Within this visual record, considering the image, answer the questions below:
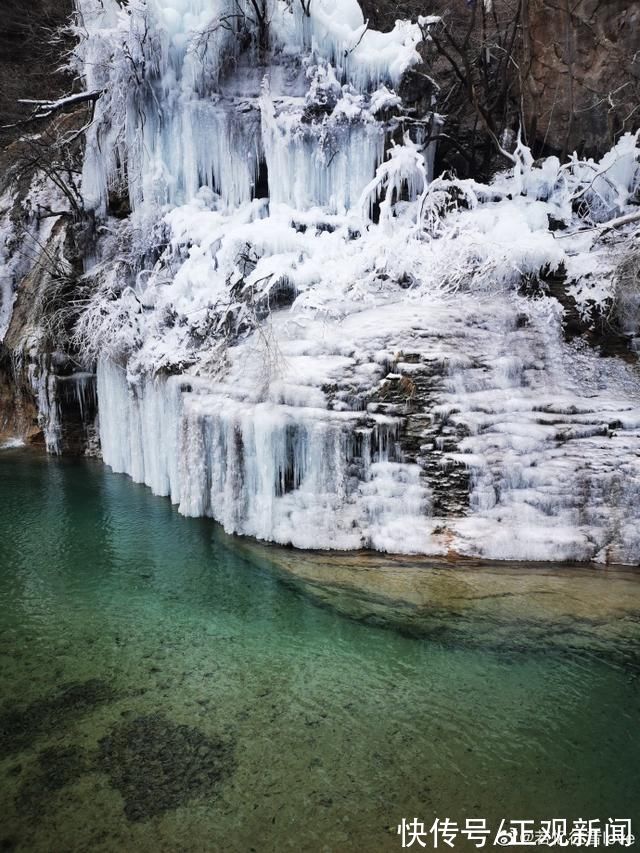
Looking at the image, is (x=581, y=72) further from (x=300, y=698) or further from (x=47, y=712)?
(x=47, y=712)

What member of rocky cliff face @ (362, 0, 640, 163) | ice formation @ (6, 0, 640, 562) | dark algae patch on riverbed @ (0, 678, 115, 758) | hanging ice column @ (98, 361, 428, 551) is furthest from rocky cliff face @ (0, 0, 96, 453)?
rocky cliff face @ (362, 0, 640, 163)

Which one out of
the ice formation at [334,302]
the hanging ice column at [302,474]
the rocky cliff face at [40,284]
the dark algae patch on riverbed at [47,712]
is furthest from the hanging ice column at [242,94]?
the dark algae patch on riverbed at [47,712]

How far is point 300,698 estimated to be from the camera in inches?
152

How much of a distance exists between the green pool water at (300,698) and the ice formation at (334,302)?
30.7 inches

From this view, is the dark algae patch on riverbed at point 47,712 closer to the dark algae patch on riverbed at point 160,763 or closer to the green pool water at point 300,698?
the green pool water at point 300,698

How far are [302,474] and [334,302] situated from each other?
2.62m

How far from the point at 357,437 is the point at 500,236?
4010mm

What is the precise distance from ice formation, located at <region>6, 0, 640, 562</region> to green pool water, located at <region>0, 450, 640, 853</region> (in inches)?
30.7

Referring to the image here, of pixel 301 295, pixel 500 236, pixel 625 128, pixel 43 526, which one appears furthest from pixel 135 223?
pixel 625 128

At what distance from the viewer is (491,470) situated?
237 inches

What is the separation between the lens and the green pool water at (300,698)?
2930mm

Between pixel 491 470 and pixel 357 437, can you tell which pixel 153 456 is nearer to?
pixel 357 437

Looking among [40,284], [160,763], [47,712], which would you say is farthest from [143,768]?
[40,284]

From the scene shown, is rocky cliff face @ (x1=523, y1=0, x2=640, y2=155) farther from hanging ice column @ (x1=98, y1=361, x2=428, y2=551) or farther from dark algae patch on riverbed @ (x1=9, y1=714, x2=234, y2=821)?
dark algae patch on riverbed @ (x1=9, y1=714, x2=234, y2=821)
